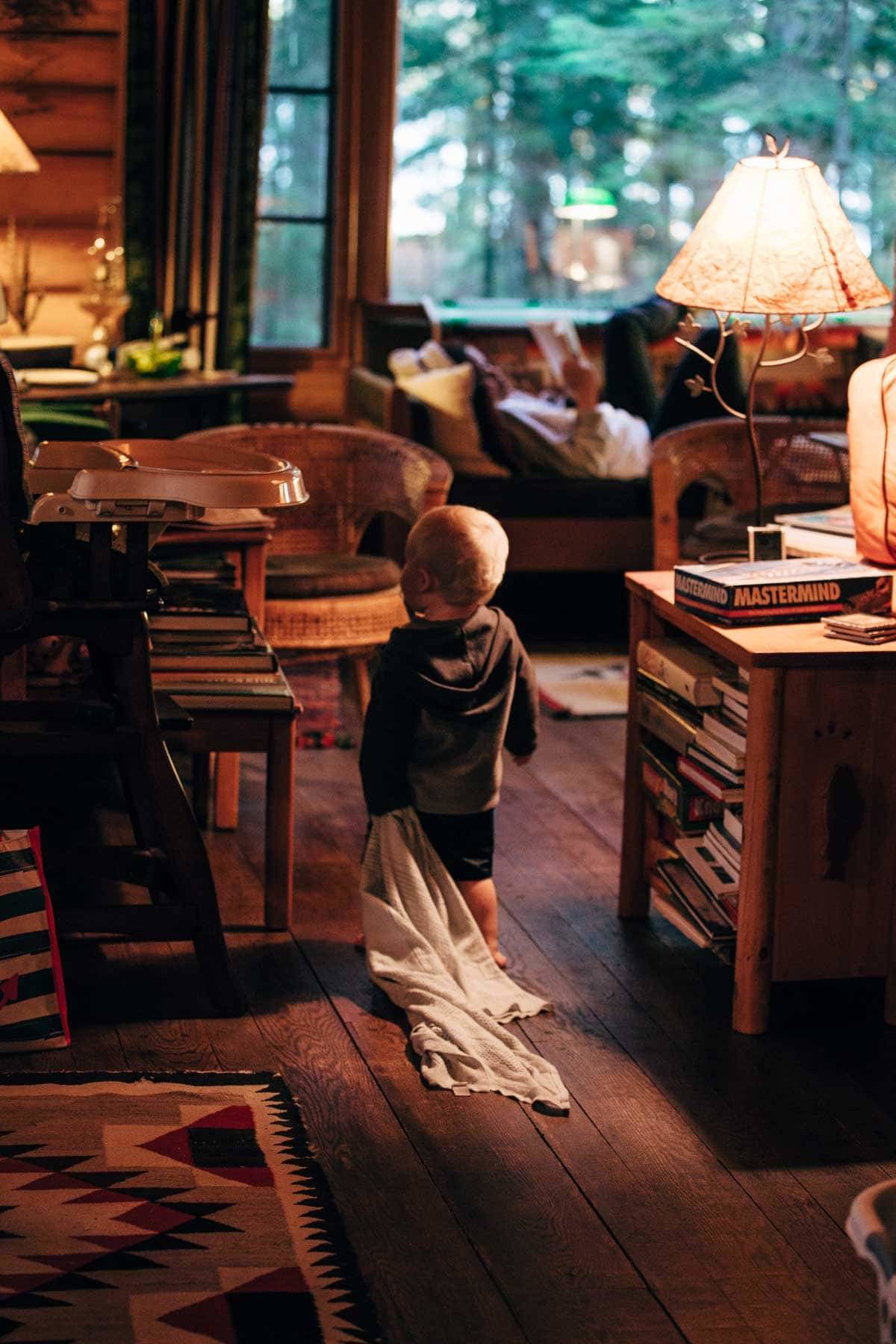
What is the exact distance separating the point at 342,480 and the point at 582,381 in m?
2.07

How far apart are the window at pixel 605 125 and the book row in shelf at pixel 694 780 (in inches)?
242

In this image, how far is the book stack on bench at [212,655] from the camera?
10.3ft

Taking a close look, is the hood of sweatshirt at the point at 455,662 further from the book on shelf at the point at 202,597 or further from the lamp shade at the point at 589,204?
the lamp shade at the point at 589,204

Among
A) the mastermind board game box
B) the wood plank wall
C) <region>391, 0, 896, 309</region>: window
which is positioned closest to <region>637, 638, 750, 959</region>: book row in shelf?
the mastermind board game box

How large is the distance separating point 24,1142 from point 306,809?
169 cm

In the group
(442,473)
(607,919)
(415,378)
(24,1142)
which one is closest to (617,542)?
(415,378)

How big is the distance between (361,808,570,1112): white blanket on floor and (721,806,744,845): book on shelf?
1.38 feet

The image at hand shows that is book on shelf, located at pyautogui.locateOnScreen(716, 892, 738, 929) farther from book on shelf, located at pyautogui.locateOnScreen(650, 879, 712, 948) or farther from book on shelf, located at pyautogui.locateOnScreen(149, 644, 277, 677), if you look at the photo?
book on shelf, located at pyautogui.locateOnScreen(149, 644, 277, 677)

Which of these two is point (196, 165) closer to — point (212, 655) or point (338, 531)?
point (338, 531)

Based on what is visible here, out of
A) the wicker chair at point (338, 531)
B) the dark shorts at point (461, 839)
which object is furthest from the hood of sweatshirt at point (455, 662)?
the wicker chair at point (338, 531)

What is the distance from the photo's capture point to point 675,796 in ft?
10.2

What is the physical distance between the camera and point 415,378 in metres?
5.97

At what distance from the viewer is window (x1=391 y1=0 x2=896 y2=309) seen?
918 cm

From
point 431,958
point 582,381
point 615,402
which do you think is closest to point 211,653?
point 431,958
